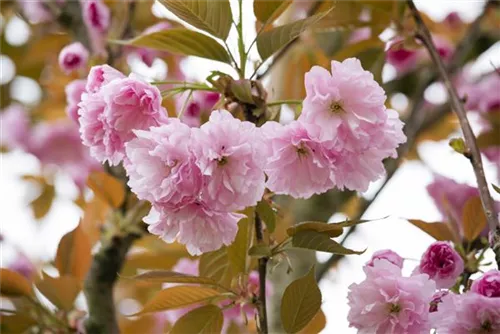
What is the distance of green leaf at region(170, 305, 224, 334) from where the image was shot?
0.89 metres

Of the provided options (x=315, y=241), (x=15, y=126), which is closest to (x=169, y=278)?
(x=315, y=241)

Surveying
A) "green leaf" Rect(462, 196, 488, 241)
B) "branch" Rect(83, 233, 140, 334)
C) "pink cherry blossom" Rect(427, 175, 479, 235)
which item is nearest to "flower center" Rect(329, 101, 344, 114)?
"green leaf" Rect(462, 196, 488, 241)

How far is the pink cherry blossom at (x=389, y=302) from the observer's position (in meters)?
0.80

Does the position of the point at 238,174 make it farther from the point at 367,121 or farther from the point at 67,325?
the point at 67,325

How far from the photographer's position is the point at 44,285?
46.1 inches

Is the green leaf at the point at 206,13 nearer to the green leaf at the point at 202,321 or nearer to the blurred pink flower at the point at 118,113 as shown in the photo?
→ the blurred pink flower at the point at 118,113

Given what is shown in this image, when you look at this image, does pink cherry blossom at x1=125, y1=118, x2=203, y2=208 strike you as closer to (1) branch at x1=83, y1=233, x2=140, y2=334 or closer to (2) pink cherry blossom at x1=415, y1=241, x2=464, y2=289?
(2) pink cherry blossom at x1=415, y1=241, x2=464, y2=289

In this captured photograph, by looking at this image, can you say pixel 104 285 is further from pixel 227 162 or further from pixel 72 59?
pixel 227 162

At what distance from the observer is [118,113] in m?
0.80

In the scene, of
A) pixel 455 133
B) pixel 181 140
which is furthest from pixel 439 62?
pixel 455 133

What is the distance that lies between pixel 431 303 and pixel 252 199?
8.7 inches

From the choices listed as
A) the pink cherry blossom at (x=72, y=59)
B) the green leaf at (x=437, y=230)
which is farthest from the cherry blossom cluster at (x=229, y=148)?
the pink cherry blossom at (x=72, y=59)

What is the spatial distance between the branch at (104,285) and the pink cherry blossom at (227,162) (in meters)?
0.56

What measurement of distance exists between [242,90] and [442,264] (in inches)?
11.2
